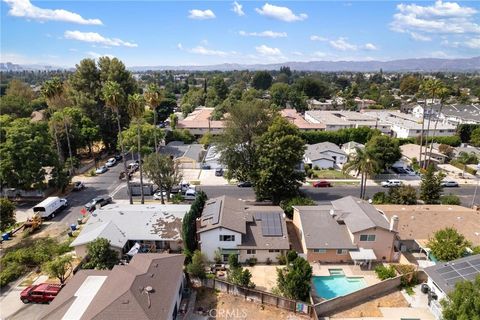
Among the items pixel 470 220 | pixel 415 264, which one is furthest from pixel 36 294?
pixel 470 220

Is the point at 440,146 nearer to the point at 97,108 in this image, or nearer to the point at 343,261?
the point at 343,261

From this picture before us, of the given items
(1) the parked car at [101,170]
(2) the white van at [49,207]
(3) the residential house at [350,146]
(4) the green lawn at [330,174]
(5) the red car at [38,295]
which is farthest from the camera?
(3) the residential house at [350,146]

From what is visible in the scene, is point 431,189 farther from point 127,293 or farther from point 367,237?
point 127,293

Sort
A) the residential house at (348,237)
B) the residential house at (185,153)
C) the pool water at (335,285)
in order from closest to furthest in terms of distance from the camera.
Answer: the pool water at (335,285) < the residential house at (348,237) < the residential house at (185,153)

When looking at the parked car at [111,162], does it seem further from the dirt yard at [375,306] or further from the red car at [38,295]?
the dirt yard at [375,306]

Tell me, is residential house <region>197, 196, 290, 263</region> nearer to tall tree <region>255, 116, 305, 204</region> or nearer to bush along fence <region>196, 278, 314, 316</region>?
bush along fence <region>196, 278, 314, 316</region>

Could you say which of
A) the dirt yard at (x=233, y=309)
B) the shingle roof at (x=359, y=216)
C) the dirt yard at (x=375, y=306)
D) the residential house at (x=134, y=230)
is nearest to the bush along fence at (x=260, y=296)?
the dirt yard at (x=233, y=309)
